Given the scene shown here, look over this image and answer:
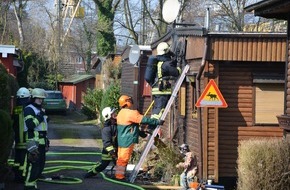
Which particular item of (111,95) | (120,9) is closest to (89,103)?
(111,95)

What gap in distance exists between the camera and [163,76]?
14148 millimetres

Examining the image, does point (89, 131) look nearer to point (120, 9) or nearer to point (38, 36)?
point (120, 9)

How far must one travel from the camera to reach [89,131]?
29.3m

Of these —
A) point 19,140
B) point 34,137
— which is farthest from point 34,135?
point 19,140

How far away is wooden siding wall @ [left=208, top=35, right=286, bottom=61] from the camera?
1384 centimetres

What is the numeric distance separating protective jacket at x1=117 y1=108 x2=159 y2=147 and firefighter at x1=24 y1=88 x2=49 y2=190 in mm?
1910

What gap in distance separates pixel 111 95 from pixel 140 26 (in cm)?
2136

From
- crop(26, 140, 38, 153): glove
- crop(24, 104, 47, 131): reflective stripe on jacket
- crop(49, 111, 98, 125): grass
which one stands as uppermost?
crop(24, 104, 47, 131): reflective stripe on jacket

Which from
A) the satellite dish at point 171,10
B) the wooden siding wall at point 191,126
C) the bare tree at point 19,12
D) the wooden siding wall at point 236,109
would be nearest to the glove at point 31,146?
the wooden siding wall at point 191,126

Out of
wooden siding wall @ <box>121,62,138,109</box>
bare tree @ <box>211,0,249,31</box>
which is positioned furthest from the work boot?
bare tree @ <box>211,0,249,31</box>

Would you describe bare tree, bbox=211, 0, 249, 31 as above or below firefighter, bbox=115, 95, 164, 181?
above

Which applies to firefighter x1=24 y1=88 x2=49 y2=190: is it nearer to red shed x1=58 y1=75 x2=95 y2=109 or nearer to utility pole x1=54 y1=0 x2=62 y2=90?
utility pole x1=54 y1=0 x2=62 y2=90

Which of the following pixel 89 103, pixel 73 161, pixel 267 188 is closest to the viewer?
pixel 267 188

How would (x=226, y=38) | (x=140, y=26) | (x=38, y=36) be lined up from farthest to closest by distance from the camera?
(x=38, y=36)
(x=140, y=26)
(x=226, y=38)
